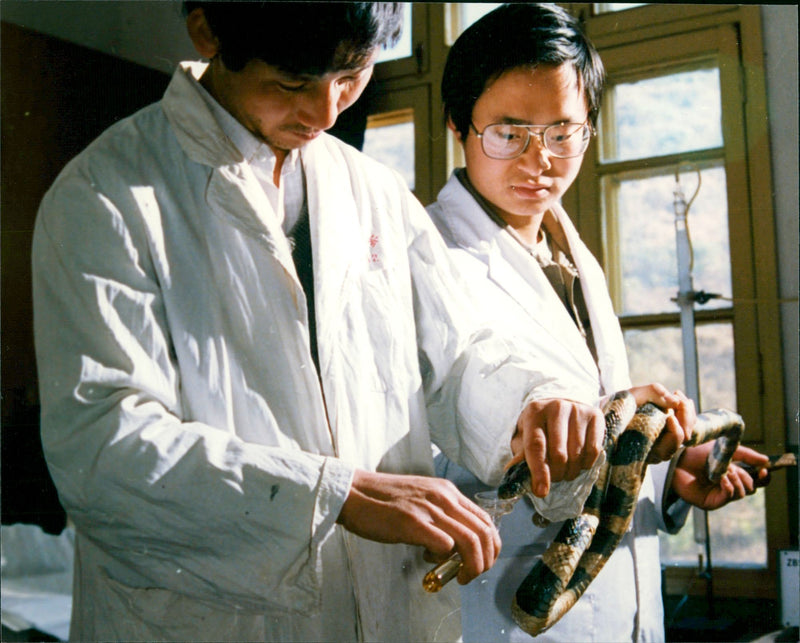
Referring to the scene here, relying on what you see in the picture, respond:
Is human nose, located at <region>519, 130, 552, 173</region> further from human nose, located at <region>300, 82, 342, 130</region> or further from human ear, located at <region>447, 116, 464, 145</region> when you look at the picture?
human nose, located at <region>300, 82, 342, 130</region>

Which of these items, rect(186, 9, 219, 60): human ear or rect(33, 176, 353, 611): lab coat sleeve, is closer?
rect(33, 176, 353, 611): lab coat sleeve

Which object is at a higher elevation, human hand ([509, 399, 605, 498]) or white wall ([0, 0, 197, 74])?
white wall ([0, 0, 197, 74])

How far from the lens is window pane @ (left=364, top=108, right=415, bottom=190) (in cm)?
90

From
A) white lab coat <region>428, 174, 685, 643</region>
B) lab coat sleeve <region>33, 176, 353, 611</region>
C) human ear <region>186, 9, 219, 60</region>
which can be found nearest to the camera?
lab coat sleeve <region>33, 176, 353, 611</region>

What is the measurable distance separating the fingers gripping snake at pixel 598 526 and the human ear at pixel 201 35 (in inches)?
21.1

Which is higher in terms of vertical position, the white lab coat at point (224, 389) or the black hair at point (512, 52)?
the black hair at point (512, 52)

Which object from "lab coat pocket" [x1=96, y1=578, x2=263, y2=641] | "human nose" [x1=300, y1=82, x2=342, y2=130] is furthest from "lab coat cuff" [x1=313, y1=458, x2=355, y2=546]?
"human nose" [x1=300, y1=82, x2=342, y2=130]

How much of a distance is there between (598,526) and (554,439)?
0.18 meters

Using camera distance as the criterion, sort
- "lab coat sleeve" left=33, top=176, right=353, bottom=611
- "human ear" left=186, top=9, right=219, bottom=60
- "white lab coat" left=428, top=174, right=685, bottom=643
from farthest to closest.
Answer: "white lab coat" left=428, top=174, right=685, bottom=643 → "human ear" left=186, top=9, right=219, bottom=60 → "lab coat sleeve" left=33, top=176, right=353, bottom=611

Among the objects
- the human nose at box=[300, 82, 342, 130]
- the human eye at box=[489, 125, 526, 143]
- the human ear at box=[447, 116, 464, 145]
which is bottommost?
the human nose at box=[300, 82, 342, 130]

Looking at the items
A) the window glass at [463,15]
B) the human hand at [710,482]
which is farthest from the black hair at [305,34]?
the human hand at [710,482]

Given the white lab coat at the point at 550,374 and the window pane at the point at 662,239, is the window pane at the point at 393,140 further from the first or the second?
the window pane at the point at 662,239

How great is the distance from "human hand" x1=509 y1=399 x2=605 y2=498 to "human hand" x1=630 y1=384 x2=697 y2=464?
0.14 meters

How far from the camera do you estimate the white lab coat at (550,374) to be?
846mm
